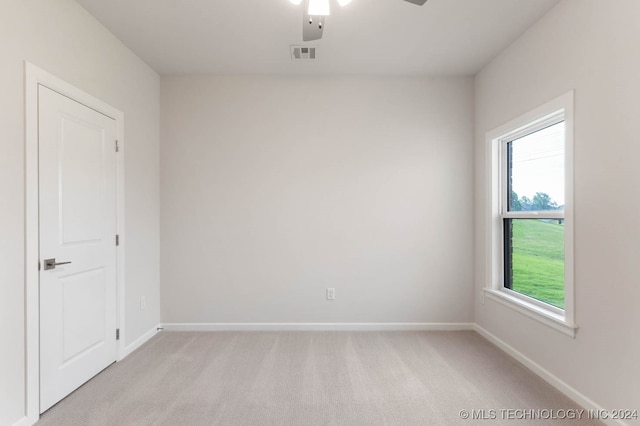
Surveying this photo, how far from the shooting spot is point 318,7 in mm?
1689

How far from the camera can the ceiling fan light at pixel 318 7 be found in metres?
1.67

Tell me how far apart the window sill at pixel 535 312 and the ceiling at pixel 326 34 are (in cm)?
228

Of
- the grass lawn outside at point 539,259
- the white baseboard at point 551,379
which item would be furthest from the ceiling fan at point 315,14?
the white baseboard at point 551,379

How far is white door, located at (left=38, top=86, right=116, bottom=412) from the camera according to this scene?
6.96ft

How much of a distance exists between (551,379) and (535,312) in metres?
0.47

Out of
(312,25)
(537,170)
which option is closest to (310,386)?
(312,25)

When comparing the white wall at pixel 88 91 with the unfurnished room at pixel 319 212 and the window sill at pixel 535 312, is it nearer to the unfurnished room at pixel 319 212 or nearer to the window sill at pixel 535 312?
Answer: the unfurnished room at pixel 319 212

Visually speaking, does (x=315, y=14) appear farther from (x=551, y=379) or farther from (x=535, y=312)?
(x=551, y=379)

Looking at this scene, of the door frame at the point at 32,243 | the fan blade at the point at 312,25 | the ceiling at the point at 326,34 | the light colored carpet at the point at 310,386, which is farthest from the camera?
the ceiling at the point at 326,34

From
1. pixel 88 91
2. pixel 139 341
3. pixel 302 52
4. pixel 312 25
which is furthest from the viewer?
pixel 139 341

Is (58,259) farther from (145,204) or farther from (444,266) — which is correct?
(444,266)

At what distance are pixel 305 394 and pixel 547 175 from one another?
252 cm

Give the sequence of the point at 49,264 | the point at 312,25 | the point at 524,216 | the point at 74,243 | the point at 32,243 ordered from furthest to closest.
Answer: the point at 524,216
the point at 74,243
the point at 49,264
the point at 32,243
the point at 312,25

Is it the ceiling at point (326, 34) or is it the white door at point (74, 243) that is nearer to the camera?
the white door at point (74, 243)
